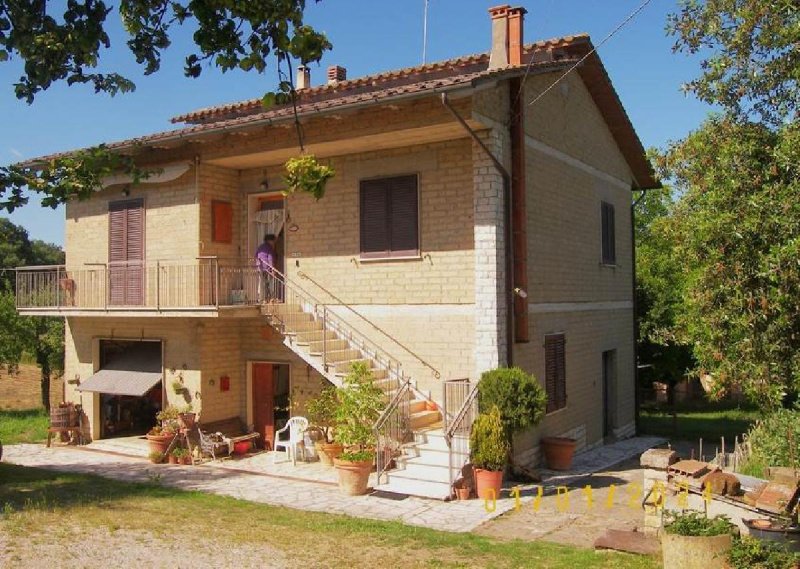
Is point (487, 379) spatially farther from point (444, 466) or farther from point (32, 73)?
point (32, 73)

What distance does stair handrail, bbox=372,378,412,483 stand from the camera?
11.6 meters

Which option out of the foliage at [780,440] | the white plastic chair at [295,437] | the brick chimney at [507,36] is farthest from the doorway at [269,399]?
the foliage at [780,440]

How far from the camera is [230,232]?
51.7ft

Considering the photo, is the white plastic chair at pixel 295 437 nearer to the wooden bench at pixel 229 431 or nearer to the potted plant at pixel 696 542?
the wooden bench at pixel 229 431

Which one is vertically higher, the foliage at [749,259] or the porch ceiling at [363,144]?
the porch ceiling at [363,144]

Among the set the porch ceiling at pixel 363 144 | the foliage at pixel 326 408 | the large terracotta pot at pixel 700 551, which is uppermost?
the porch ceiling at pixel 363 144

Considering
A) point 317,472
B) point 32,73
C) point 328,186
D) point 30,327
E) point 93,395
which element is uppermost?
point 328,186

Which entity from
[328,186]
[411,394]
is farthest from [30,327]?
[411,394]

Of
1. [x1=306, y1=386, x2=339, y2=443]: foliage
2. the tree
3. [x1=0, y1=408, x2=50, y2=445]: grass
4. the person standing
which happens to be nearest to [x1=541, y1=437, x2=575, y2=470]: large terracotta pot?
[x1=306, y1=386, x2=339, y2=443]: foliage

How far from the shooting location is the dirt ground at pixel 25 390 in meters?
Result: 27.9

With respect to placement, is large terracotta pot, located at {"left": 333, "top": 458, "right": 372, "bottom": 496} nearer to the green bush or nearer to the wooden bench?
the green bush

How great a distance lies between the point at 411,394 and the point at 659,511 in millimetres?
5485

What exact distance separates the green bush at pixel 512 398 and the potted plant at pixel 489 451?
0.24 meters

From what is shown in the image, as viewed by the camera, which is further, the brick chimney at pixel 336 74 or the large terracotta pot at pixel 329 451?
the brick chimney at pixel 336 74
